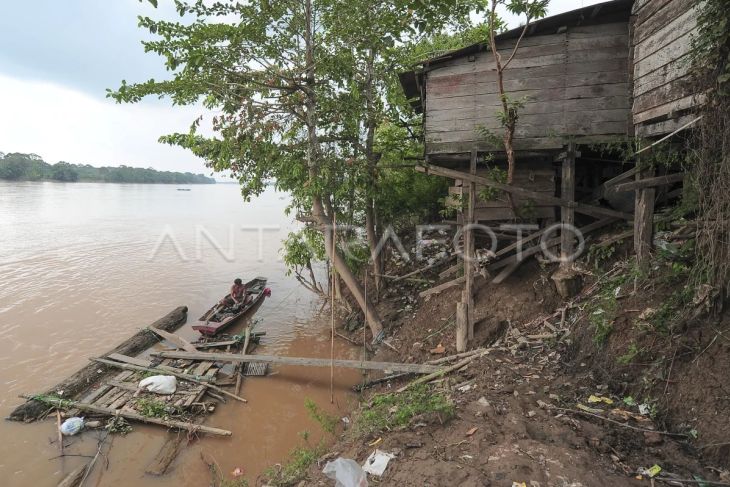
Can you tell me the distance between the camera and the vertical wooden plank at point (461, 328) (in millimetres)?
6461

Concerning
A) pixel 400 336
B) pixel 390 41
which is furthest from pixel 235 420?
pixel 390 41

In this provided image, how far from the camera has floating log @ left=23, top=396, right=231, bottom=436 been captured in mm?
6020

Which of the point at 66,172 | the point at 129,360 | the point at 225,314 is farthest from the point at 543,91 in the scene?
the point at 66,172

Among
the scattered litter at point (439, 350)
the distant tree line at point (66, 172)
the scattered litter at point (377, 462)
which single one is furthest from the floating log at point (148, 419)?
the distant tree line at point (66, 172)

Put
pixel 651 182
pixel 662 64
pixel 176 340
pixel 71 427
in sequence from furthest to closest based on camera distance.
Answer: pixel 176 340, pixel 71 427, pixel 651 182, pixel 662 64

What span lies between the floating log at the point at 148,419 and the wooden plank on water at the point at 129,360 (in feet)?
4.49

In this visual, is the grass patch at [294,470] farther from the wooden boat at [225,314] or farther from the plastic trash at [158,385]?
the wooden boat at [225,314]

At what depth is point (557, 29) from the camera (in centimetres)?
617

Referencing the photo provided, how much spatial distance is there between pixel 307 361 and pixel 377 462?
3.52 metres

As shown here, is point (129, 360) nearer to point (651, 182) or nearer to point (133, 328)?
point (133, 328)

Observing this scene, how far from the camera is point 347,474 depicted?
3.37 meters

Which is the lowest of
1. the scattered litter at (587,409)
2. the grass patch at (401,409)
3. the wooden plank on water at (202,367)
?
the wooden plank on water at (202,367)

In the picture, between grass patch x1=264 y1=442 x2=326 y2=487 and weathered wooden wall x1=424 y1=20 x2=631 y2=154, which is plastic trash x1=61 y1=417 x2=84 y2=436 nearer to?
grass patch x1=264 y1=442 x2=326 y2=487

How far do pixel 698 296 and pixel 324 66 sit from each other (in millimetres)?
6506
